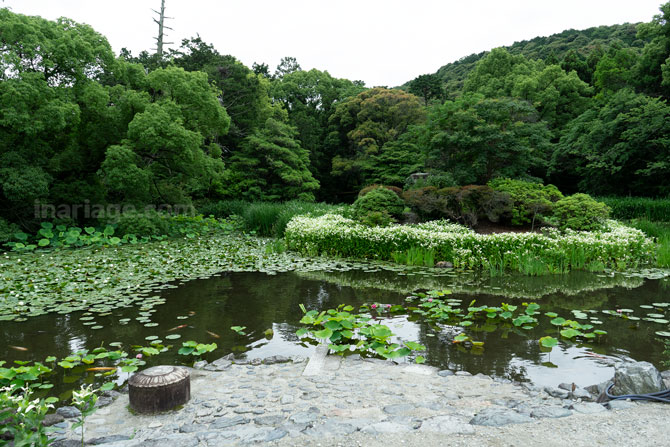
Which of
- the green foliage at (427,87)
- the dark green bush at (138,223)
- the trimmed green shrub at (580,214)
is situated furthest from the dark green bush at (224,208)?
the green foliage at (427,87)

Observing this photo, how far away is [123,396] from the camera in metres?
2.93

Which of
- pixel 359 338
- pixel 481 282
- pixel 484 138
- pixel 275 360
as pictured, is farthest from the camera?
pixel 484 138

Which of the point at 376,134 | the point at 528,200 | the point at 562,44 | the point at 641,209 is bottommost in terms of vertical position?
the point at 641,209

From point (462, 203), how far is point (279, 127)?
10.3m

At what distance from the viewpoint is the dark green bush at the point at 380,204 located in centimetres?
1015

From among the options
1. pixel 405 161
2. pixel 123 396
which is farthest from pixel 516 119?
pixel 123 396

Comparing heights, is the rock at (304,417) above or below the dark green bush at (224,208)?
below

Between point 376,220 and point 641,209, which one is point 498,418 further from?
point 641,209

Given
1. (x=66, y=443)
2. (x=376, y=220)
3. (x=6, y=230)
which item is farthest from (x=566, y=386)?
(x=6, y=230)

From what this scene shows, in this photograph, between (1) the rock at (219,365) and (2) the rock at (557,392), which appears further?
(1) the rock at (219,365)

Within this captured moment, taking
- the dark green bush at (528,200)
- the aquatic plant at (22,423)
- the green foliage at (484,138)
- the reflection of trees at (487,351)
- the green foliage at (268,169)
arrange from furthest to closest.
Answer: the green foliage at (268,169) → the green foliage at (484,138) → the dark green bush at (528,200) → the reflection of trees at (487,351) → the aquatic plant at (22,423)

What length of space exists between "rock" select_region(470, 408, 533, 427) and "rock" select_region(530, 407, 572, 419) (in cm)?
8

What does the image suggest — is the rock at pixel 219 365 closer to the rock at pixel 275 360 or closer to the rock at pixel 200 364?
the rock at pixel 200 364

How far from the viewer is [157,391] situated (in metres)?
2.58
